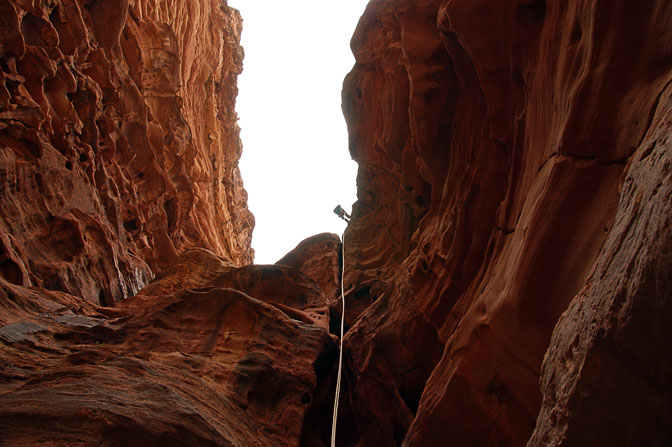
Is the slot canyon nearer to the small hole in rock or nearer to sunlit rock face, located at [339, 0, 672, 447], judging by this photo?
sunlit rock face, located at [339, 0, 672, 447]

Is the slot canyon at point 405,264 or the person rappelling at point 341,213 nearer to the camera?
the slot canyon at point 405,264

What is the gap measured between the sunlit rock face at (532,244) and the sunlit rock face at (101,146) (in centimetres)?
628

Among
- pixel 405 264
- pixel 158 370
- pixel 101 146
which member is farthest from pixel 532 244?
pixel 101 146

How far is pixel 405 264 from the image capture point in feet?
28.1

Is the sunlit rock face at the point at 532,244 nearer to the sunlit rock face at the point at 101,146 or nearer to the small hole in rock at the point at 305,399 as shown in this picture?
the small hole in rock at the point at 305,399

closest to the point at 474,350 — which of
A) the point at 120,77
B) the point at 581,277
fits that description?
the point at 581,277

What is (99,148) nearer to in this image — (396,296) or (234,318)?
(234,318)

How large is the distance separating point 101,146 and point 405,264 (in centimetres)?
942

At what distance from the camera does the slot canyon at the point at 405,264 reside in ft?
8.11

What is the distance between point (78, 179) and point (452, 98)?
865cm

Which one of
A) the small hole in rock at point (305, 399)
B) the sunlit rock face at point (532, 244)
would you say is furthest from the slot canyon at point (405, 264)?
the small hole in rock at point (305, 399)

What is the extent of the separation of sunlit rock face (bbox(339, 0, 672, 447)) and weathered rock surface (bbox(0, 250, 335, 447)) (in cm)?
172

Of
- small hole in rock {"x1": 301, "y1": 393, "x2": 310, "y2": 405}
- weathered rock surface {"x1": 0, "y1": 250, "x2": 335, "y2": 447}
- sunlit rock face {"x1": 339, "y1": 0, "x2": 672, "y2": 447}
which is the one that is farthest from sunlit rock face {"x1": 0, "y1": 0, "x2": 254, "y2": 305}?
sunlit rock face {"x1": 339, "y1": 0, "x2": 672, "y2": 447}

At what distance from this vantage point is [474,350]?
453 cm
